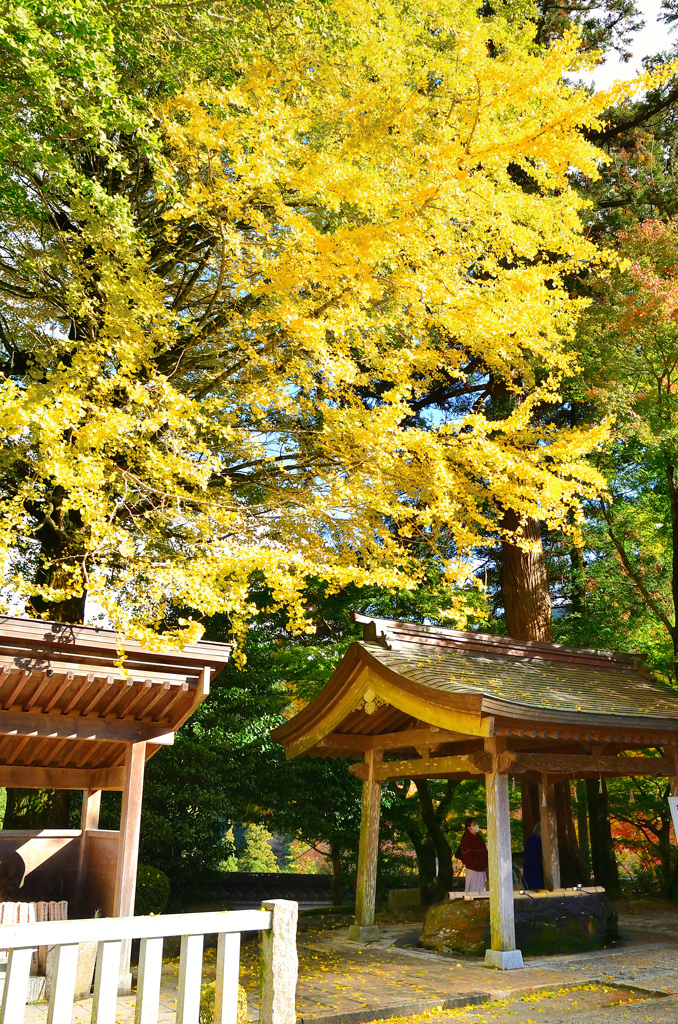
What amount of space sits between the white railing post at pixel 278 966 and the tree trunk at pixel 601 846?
12.0 metres

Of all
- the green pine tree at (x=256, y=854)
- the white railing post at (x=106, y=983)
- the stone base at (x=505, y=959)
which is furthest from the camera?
the green pine tree at (x=256, y=854)

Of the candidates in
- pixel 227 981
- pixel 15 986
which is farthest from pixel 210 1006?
pixel 15 986

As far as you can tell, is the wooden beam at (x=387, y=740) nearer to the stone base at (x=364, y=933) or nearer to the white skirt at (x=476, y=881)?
the white skirt at (x=476, y=881)

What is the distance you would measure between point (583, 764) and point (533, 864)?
2.16 m

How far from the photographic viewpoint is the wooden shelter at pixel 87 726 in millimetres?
6504

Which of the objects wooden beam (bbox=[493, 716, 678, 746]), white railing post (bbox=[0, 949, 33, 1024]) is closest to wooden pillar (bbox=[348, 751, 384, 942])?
wooden beam (bbox=[493, 716, 678, 746])

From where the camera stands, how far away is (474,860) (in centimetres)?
1050

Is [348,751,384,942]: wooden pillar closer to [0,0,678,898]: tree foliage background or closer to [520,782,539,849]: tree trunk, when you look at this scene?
[0,0,678,898]: tree foliage background

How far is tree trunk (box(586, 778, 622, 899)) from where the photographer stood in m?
14.3

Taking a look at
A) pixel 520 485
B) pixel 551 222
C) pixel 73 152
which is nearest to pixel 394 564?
pixel 520 485

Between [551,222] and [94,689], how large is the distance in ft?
28.7

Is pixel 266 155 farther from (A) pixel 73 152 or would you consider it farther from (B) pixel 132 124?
(A) pixel 73 152

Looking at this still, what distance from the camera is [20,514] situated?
22.6 feet

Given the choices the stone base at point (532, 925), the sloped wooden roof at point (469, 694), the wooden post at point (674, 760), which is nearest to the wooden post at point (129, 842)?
the sloped wooden roof at point (469, 694)
